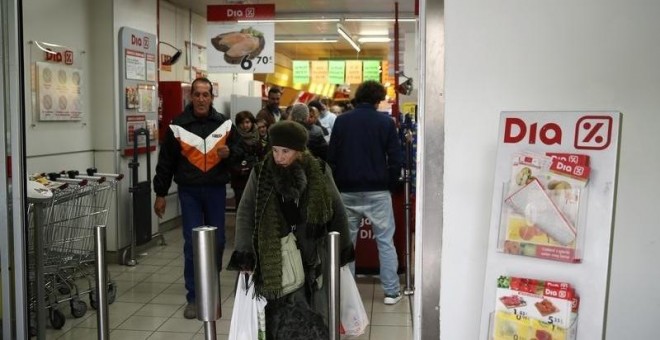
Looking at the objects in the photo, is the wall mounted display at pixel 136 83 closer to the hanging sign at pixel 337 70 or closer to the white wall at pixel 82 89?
the white wall at pixel 82 89

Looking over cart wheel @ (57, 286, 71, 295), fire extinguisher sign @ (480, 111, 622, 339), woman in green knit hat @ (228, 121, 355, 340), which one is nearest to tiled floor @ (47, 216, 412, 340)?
cart wheel @ (57, 286, 71, 295)

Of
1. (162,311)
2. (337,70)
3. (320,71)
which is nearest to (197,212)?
(162,311)

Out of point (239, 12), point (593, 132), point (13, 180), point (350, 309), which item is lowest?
point (350, 309)

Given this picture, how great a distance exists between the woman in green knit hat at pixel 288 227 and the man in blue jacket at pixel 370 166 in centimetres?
154

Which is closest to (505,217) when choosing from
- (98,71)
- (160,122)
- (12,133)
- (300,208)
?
(300,208)

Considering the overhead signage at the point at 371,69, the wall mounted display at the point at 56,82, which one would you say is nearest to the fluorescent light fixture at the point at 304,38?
the overhead signage at the point at 371,69

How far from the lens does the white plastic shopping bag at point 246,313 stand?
326 centimetres

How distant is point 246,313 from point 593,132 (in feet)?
6.19

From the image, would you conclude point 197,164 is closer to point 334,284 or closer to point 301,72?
point 334,284

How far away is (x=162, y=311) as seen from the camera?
199 inches

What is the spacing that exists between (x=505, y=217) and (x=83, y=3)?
5.40 metres

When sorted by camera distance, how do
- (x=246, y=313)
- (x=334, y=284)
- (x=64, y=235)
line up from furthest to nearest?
(x=64, y=235) → (x=246, y=313) → (x=334, y=284)

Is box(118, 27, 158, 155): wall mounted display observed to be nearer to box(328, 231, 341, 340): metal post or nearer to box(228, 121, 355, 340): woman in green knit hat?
box(228, 121, 355, 340): woman in green knit hat

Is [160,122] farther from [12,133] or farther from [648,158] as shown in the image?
[648,158]
